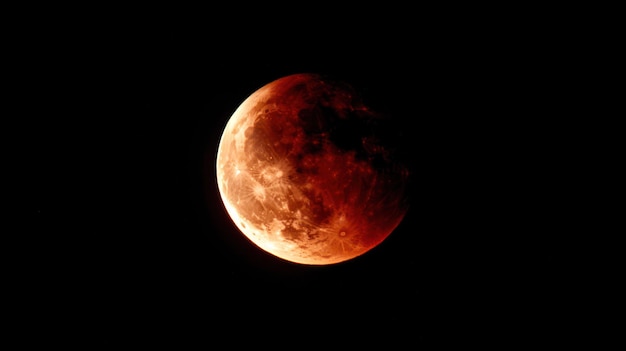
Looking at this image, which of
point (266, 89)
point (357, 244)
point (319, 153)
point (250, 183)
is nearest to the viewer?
point (319, 153)

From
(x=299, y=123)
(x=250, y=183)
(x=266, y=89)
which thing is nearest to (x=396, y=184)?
(x=299, y=123)

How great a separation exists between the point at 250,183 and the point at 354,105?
105cm

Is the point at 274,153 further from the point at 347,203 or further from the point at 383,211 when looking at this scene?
the point at 383,211

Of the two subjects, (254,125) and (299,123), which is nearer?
(299,123)

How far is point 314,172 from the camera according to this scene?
2.53 m

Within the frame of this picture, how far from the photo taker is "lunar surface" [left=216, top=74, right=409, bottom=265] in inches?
101

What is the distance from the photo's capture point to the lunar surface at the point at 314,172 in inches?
101

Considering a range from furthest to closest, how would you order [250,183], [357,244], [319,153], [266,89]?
1. [266,89]
2. [357,244]
3. [250,183]
4. [319,153]

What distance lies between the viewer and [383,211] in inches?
112

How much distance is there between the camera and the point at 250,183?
2.74 meters

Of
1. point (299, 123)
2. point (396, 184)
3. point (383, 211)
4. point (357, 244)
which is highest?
point (299, 123)

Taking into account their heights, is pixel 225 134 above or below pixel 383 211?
above

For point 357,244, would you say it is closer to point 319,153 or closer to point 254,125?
point 319,153

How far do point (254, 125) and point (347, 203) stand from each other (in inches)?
37.9
